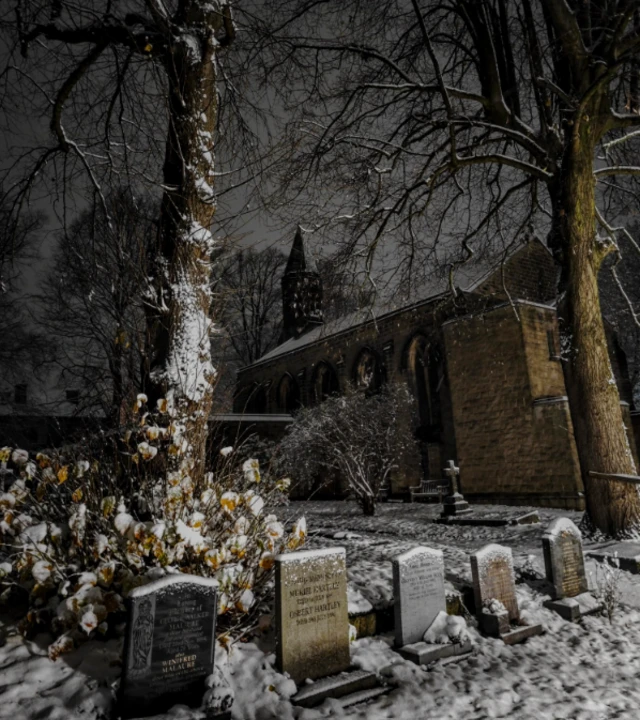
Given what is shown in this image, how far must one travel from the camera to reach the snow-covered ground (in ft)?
9.86

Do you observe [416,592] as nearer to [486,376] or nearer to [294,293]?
[486,376]

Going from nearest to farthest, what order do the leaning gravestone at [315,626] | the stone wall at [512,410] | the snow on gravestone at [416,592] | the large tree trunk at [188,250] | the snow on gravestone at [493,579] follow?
the leaning gravestone at [315,626]
the snow on gravestone at [416,592]
the large tree trunk at [188,250]
the snow on gravestone at [493,579]
the stone wall at [512,410]

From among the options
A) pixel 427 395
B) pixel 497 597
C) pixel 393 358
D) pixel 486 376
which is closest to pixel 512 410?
pixel 486 376

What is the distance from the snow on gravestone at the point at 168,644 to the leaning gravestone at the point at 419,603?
1.81 meters

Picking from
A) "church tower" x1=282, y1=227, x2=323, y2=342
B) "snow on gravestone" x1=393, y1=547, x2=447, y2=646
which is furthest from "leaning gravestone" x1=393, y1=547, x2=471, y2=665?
"church tower" x1=282, y1=227, x2=323, y2=342

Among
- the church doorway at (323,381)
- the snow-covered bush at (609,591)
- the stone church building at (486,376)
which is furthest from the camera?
the church doorway at (323,381)

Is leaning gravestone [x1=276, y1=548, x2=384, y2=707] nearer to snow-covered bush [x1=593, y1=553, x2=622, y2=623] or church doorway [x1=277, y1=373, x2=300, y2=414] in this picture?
snow-covered bush [x1=593, y1=553, x2=622, y2=623]

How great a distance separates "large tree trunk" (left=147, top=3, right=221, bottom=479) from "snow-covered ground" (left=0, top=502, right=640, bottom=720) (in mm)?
1619

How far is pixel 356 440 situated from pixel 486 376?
216 inches

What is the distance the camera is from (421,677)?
3.86m

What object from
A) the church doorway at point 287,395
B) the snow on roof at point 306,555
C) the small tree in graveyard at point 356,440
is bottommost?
the snow on roof at point 306,555

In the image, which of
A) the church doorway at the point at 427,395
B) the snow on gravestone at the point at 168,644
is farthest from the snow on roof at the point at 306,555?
the church doorway at the point at 427,395

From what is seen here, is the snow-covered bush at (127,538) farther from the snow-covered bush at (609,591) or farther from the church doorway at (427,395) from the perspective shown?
the church doorway at (427,395)

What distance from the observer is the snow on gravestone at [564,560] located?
223 inches
